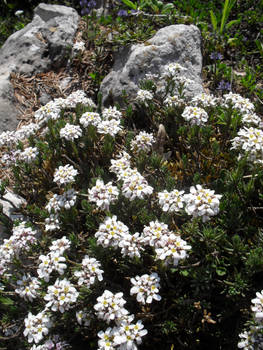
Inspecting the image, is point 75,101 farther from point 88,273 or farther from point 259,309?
point 259,309

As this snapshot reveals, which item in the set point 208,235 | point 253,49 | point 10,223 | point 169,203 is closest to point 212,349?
point 208,235

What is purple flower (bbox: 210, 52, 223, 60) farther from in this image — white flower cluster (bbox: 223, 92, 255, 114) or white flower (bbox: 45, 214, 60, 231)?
white flower (bbox: 45, 214, 60, 231)

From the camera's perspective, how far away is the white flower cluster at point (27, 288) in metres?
3.03

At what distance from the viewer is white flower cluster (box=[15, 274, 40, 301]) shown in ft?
9.93

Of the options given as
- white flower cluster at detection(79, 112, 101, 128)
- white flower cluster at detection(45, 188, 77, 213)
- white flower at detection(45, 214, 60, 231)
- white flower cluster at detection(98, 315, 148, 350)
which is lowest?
white flower cluster at detection(98, 315, 148, 350)

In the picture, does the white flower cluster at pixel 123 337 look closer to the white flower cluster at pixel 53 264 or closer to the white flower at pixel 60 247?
the white flower cluster at pixel 53 264

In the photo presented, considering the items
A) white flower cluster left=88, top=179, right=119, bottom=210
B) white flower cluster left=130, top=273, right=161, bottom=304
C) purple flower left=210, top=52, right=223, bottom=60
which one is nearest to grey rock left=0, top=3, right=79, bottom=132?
purple flower left=210, top=52, right=223, bottom=60

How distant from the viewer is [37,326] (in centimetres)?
283

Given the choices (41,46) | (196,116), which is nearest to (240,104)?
(196,116)

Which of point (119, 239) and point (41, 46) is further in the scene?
point (41, 46)

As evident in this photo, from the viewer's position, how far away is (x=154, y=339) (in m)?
2.95

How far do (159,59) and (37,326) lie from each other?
13.4 ft

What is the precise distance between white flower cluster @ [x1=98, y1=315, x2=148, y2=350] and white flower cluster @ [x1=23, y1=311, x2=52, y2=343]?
58cm

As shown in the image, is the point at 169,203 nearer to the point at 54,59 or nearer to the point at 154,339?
the point at 154,339
